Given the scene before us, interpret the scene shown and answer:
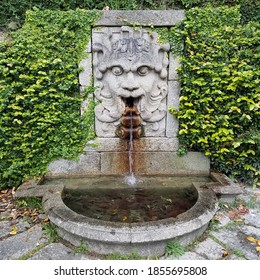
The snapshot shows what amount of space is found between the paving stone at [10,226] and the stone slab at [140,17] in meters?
2.60

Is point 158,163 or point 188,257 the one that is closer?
point 188,257

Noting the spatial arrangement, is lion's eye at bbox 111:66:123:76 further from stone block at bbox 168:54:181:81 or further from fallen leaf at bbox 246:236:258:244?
fallen leaf at bbox 246:236:258:244

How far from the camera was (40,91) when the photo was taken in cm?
375

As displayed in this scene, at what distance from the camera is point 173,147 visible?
4223mm

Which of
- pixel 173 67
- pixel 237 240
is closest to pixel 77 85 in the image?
pixel 173 67

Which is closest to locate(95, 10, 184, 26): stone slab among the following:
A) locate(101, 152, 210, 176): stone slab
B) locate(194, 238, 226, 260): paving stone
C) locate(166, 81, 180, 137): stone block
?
locate(166, 81, 180, 137): stone block

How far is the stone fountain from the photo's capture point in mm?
3568

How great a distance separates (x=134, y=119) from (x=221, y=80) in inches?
49.3

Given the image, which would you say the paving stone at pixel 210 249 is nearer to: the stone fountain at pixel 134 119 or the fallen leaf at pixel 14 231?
the stone fountain at pixel 134 119

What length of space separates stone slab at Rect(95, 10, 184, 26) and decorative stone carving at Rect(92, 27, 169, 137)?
0.10 metres

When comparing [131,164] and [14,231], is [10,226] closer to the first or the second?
[14,231]

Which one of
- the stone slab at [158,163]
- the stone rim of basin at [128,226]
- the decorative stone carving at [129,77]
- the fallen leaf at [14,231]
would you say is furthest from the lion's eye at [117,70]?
the fallen leaf at [14,231]

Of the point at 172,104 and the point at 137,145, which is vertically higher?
the point at 172,104

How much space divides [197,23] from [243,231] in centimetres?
259
